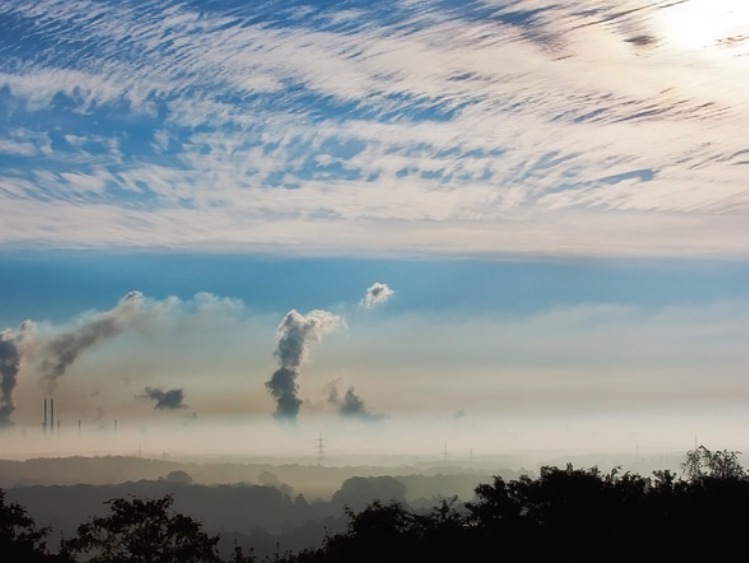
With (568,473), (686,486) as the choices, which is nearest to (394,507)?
(568,473)

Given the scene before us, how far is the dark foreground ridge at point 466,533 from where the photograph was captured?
236ft

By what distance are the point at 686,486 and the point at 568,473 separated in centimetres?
954

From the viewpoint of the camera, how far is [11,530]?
251 feet

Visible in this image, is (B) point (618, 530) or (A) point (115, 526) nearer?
(B) point (618, 530)

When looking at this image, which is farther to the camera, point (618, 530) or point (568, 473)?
point (568, 473)

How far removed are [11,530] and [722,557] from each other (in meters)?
47.0

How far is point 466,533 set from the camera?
77.5 m

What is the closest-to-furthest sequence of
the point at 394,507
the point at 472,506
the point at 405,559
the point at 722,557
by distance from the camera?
the point at 722,557 < the point at 405,559 < the point at 394,507 < the point at 472,506

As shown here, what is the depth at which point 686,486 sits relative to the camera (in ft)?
292

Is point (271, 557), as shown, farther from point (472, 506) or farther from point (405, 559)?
point (472, 506)

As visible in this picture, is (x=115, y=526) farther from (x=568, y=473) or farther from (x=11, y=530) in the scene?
(x=568, y=473)

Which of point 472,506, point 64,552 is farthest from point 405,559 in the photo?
point 64,552

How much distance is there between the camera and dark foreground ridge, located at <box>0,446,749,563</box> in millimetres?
71875

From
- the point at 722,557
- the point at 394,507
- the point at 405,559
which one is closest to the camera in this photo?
the point at 722,557
